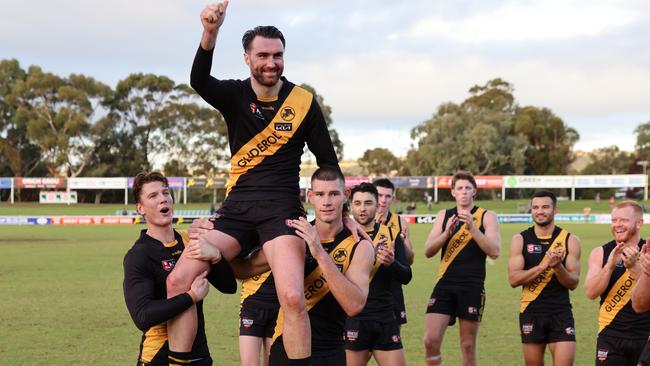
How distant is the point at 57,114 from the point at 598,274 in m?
75.4

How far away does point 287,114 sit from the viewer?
18.5 ft

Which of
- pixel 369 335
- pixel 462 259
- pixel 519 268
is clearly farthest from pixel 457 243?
pixel 369 335

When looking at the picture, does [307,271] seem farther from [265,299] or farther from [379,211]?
[379,211]

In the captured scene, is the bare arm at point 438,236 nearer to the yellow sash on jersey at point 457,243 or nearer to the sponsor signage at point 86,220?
the yellow sash on jersey at point 457,243

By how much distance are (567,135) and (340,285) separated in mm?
85975

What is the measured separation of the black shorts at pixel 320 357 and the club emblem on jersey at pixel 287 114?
1707 mm

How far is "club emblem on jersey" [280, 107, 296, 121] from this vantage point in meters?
5.63

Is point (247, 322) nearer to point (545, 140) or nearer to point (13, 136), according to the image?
point (13, 136)

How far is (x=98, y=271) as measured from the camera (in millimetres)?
21328

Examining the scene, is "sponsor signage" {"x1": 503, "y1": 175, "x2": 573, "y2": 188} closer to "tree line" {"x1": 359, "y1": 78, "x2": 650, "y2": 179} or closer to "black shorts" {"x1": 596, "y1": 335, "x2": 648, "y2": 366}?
"tree line" {"x1": 359, "y1": 78, "x2": 650, "y2": 179}

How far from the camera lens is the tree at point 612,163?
297 feet

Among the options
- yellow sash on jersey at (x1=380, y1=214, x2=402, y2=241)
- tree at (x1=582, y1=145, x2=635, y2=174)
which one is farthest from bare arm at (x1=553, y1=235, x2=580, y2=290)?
tree at (x1=582, y1=145, x2=635, y2=174)

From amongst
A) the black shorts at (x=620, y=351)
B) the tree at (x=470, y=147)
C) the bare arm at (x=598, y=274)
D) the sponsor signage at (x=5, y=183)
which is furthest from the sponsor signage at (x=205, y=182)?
the black shorts at (x=620, y=351)

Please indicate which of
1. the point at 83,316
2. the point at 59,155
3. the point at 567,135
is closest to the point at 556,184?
the point at 567,135
